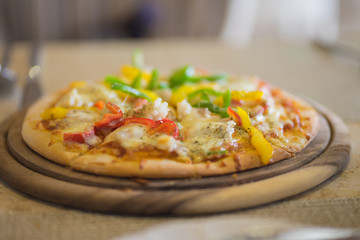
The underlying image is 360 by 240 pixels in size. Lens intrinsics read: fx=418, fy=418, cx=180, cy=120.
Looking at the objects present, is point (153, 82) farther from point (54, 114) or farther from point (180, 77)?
point (54, 114)

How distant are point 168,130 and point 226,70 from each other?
7.61ft

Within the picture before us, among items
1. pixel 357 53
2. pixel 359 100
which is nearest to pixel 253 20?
pixel 357 53

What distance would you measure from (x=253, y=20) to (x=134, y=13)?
11.4ft

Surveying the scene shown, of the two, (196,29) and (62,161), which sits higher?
(62,161)

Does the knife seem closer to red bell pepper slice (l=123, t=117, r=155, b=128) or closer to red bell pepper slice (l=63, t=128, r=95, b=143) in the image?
red bell pepper slice (l=63, t=128, r=95, b=143)

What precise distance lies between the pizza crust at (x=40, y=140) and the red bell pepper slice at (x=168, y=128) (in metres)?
0.43

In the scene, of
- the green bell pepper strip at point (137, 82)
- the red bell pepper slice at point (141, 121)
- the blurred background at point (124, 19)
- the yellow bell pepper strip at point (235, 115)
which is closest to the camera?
the red bell pepper slice at point (141, 121)

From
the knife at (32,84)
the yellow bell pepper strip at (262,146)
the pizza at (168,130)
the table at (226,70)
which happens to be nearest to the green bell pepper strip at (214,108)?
the pizza at (168,130)

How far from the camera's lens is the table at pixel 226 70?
5.93 ft

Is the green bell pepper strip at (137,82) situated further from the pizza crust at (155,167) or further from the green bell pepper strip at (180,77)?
the pizza crust at (155,167)

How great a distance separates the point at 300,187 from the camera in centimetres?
200

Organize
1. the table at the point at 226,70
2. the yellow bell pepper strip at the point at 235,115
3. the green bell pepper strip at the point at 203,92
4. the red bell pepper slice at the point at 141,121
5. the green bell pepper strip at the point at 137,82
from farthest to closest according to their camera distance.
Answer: the green bell pepper strip at the point at 137,82, the green bell pepper strip at the point at 203,92, the yellow bell pepper strip at the point at 235,115, the red bell pepper slice at the point at 141,121, the table at the point at 226,70

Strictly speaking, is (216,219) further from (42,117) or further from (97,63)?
(97,63)

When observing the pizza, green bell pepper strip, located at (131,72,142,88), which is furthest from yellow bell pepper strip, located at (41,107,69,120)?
green bell pepper strip, located at (131,72,142,88)
